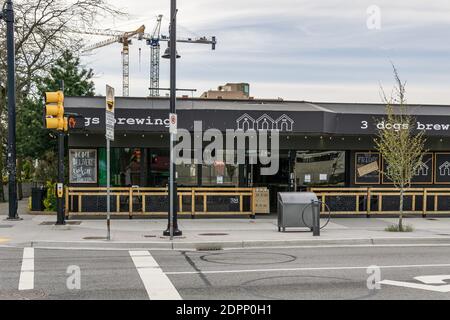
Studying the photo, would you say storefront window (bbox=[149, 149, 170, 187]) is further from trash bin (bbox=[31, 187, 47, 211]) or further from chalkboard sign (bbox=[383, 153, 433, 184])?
chalkboard sign (bbox=[383, 153, 433, 184])

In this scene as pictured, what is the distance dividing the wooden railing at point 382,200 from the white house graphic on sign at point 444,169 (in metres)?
1.60

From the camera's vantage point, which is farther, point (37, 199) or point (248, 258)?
point (37, 199)

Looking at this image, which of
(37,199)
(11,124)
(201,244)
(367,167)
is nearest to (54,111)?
(11,124)

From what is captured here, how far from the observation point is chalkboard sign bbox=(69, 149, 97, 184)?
66.5 ft

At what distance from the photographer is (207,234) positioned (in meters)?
15.8

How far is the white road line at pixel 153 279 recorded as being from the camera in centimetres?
827

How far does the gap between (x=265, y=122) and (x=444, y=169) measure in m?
7.89

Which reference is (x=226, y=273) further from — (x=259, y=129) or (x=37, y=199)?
(x=37, y=199)

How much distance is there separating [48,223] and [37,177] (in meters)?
8.58

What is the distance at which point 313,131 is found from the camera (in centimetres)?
1942

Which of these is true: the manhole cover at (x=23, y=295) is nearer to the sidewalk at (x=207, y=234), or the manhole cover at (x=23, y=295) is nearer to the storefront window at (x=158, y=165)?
the sidewalk at (x=207, y=234)

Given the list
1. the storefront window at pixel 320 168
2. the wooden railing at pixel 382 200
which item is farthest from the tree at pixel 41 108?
the wooden railing at pixel 382 200
